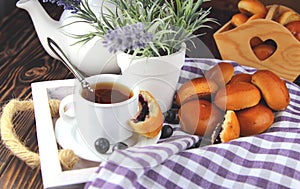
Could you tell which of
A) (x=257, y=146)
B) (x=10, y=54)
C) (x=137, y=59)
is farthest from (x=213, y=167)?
(x=10, y=54)

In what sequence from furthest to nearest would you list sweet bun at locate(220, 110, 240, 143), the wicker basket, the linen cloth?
the wicker basket < sweet bun at locate(220, 110, 240, 143) < the linen cloth

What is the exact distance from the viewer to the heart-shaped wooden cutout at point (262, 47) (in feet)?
3.47

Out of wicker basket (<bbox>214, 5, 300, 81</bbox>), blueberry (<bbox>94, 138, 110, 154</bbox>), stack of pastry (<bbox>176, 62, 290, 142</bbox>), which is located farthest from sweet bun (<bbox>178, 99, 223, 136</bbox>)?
wicker basket (<bbox>214, 5, 300, 81</bbox>)

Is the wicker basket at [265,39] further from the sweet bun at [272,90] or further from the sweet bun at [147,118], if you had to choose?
the sweet bun at [147,118]

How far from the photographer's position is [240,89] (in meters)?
0.82

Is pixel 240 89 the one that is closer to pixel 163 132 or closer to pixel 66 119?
pixel 163 132

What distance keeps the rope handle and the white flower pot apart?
0.13 meters

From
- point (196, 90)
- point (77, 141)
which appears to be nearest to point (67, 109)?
point (77, 141)

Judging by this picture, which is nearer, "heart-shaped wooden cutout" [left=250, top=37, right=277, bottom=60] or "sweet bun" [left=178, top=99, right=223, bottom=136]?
"sweet bun" [left=178, top=99, right=223, bottom=136]

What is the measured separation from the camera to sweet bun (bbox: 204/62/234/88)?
864 mm

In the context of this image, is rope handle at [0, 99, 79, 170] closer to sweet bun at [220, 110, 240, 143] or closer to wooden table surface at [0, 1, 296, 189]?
wooden table surface at [0, 1, 296, 189]

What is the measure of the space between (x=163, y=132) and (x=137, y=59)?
0.11 meters

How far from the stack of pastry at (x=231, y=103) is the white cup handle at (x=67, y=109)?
16 centimetres

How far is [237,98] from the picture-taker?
2.67 feet
